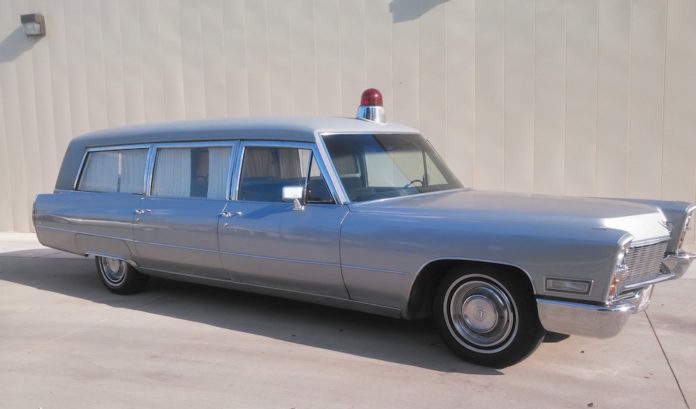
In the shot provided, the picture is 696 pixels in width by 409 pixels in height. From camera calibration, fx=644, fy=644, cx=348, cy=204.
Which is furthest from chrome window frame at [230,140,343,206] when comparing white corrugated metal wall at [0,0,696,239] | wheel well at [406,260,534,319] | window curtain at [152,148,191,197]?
white corrugated metal wall at [0,0,696,239]

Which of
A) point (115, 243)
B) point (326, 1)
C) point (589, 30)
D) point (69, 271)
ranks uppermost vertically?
point (326, 1)

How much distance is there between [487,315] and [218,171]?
2.66 meters

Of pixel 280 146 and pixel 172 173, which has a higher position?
pixel 280 146

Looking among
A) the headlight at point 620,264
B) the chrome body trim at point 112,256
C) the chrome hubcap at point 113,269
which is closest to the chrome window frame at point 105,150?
the chrome body trim at point 112,256

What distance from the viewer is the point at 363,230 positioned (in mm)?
4516

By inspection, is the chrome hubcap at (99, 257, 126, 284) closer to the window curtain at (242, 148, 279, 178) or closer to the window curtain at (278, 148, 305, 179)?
A: the window curtain at (242, 148, 279, 178)

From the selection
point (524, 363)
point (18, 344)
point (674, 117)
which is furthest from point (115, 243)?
point (674, 117)

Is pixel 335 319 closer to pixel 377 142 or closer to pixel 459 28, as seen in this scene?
pixel 377 142

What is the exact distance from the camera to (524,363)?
4289 millimetres

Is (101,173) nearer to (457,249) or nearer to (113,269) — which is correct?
(113,269)

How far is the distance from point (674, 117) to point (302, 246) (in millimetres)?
5055

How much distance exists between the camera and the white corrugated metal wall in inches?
296

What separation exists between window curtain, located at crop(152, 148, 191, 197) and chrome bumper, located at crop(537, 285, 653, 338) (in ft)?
10.9

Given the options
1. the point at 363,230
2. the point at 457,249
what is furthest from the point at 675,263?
the point at 363,230
